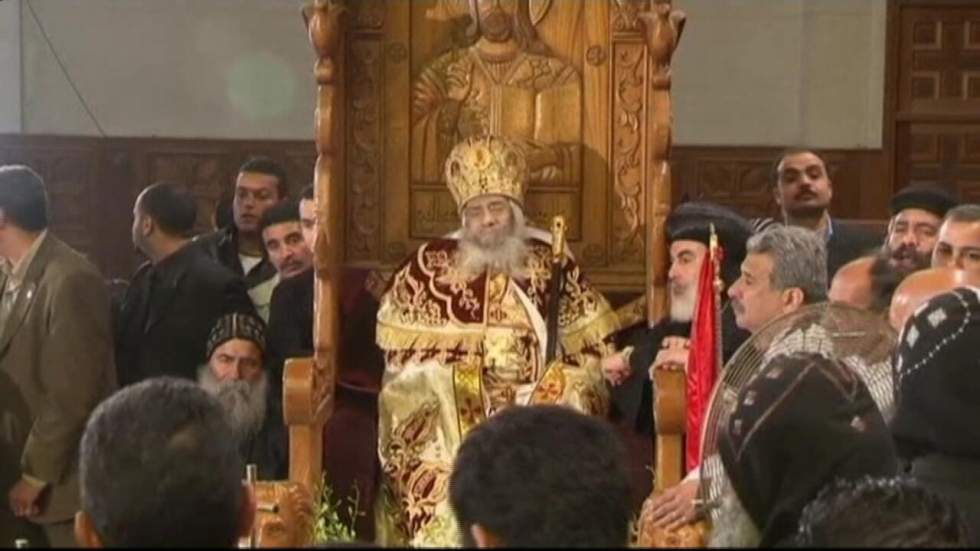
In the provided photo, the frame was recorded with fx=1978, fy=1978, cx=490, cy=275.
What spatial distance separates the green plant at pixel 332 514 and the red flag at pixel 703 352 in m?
1.00

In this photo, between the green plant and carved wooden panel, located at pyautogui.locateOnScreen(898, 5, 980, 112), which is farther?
carved wooden panel, located at pyautogui.locateOnScreen(898, 5, 980, 112)

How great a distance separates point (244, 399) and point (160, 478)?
356 cm

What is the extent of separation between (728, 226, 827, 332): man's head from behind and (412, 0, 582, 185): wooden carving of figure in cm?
105

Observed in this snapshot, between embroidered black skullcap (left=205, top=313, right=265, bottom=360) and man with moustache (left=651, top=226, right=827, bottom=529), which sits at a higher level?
man with moustache (left=651, top=226, right=827, bottom=529)

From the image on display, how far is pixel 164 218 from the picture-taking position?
6.67m

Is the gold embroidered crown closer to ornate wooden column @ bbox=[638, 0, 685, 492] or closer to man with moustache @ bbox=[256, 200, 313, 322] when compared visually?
ornate wooden column @ bbox=[638, 0, 685, 492]

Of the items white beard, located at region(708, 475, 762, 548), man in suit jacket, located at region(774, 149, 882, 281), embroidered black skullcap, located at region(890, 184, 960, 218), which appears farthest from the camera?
man in suit jacket, located at region(774, 149, 882, 281)

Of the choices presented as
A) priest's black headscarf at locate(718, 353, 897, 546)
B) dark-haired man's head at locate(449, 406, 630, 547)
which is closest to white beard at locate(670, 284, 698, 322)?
priest's black headscarf at locate(718, 353, 897, 546)

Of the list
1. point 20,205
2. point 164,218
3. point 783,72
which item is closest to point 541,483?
point 20,205

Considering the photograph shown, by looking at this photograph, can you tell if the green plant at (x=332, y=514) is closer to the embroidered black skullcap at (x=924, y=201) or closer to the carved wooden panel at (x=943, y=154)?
the embroidered black skullcap at (x=924, y=201)

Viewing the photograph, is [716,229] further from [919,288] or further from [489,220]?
[919,288]

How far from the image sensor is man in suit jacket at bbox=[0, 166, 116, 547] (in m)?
6.06

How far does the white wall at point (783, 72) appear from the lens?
10711 millimetres

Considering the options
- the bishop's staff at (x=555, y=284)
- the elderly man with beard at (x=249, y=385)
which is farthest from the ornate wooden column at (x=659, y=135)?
the elderly man with beard at (x=249, y=385)
